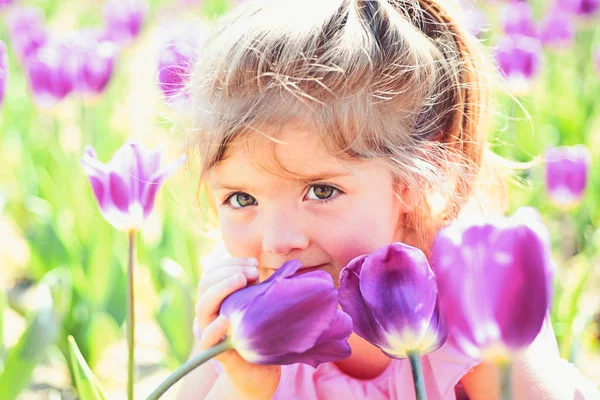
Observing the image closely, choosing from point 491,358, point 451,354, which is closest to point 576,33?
point 451,354

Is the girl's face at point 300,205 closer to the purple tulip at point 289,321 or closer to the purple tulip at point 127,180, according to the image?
the purple tulip at point 127,180

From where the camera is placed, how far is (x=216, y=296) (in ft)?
3.43

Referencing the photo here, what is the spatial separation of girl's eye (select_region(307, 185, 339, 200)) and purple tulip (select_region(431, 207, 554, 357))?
1.62ft

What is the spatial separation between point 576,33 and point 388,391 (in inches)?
114

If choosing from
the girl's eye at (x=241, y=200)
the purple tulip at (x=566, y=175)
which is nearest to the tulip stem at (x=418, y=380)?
the girl's eye at (x=241, y=200)

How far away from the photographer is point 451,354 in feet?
4.50

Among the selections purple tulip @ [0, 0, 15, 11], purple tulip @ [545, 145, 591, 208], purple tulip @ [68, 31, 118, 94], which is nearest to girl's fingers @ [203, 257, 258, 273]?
purple tulip @ [545, 145, 591, 208]

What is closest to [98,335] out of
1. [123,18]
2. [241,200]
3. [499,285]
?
[241,200]

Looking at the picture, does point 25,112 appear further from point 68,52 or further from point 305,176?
point 305,176

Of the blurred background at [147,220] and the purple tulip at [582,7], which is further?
the purple tulip at [582,7]

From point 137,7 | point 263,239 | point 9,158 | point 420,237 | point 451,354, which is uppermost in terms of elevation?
point 263,239

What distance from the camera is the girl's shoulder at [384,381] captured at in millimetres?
1375

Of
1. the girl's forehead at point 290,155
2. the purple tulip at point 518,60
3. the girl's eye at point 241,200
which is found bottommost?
the purple tulip at point 518,60

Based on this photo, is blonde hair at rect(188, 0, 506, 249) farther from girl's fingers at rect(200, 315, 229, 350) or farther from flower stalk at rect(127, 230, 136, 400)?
girl's fingers at rect(200, 315, 229, 350)
